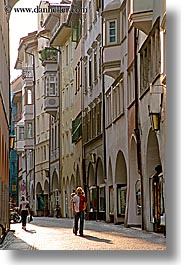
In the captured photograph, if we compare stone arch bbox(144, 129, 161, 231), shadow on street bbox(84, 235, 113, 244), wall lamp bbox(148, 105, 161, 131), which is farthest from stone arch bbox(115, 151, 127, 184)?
shadow on street bbox(84, 235, 113, 244)

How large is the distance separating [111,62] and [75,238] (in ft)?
5.75

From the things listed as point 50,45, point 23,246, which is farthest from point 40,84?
point 23,246

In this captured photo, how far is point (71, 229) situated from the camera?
308 inches

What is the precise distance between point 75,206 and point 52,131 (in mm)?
766

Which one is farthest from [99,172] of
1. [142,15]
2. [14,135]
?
[142,15]

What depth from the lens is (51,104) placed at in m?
8.57

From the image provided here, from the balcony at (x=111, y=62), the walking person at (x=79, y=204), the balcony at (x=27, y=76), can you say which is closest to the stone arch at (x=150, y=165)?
the walking person at (x=79, y=204)

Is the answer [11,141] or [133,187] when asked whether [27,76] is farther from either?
[133,187]

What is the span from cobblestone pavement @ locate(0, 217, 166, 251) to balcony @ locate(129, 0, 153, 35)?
1.72m

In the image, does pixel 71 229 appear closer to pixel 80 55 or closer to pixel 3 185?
pixel 3 185

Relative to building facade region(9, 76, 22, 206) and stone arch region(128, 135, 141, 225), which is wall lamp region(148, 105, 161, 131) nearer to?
stone arch region(128, 135, 141, 225)

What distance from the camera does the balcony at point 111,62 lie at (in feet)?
27.4

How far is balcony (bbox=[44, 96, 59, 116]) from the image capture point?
8430mm

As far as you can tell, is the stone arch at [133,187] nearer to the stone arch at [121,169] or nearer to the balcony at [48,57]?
the stone arch at [121,169]
